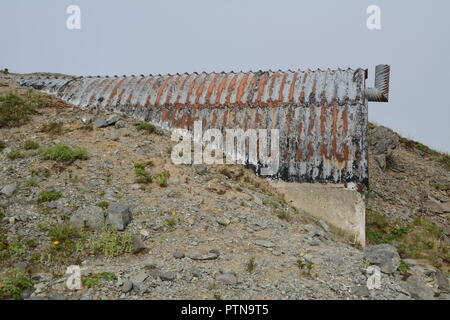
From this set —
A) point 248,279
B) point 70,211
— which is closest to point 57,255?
point 70,211

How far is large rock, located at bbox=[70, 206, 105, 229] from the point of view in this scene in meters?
9.48

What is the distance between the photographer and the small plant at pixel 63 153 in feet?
37.6

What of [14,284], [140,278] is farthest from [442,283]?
[14,284]

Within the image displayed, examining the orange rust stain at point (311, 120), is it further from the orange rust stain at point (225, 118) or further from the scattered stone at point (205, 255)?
the scattered stone at point (205, 255)

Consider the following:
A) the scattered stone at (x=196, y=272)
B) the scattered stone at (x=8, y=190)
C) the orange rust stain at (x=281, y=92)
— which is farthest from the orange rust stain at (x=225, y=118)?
the scattered stone at (x=196, y=272)

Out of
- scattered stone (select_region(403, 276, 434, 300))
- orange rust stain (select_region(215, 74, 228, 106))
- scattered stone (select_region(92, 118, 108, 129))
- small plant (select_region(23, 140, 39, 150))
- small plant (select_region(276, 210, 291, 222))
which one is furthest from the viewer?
orange rust stain (select_region(215, 74, 228, 106))

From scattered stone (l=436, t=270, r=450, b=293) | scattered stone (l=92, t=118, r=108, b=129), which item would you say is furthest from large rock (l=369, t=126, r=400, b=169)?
scattered stone (l=92, t=118, r=108, b=129)

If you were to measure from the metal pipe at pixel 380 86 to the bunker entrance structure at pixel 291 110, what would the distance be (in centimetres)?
3

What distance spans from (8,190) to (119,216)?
9.15 feet

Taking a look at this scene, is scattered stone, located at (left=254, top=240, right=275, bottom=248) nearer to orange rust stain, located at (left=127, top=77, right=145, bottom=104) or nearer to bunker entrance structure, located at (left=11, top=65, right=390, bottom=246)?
bunker entrance structure, located at (left=11, top=65, right=390, bottom=246)

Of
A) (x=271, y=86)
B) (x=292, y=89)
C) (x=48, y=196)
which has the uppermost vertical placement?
(x=271, y=86)

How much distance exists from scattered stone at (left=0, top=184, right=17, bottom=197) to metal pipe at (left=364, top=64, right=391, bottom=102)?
10.8 metres

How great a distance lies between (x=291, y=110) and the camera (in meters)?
14.8

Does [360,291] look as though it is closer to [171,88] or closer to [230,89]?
[230,89]
